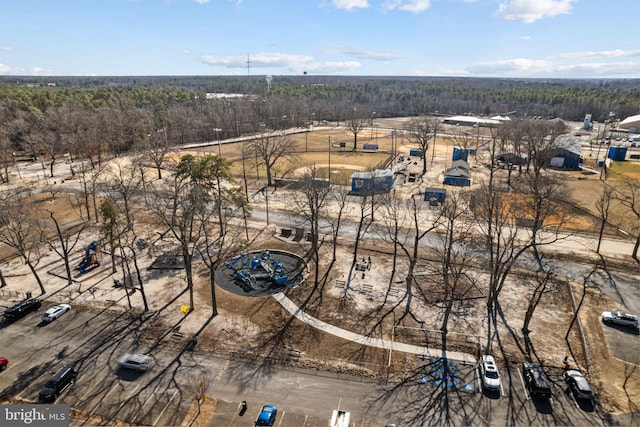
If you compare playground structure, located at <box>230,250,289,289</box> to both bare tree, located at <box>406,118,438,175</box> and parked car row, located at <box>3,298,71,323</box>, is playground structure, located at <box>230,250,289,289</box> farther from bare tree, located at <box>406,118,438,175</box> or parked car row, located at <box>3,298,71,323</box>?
bare tree, located at <box>406,118,438,175</box>

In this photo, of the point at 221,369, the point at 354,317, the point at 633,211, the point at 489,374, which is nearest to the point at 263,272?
the point at 354,317

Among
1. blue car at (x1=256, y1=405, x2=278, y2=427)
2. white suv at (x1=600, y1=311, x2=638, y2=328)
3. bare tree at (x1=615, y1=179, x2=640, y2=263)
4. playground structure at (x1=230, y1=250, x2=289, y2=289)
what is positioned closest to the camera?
blue car at (x1=256, y1=405, x2=278, y2=427)

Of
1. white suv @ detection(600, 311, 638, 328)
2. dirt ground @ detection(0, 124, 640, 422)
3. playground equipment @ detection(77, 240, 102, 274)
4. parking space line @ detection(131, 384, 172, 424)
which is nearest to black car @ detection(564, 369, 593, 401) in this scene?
dirt ground @ detection(0, 124, 640, 422)

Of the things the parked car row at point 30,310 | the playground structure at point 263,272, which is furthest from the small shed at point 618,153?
the parked car row at point 30,310

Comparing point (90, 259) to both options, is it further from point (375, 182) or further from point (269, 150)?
point (269, 150)

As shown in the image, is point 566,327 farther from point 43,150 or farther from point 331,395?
point 43,150

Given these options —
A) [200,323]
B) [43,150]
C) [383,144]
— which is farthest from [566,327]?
[43,150]

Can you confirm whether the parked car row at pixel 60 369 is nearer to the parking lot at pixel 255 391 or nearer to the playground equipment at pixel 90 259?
the parking lot at pixel 255 391

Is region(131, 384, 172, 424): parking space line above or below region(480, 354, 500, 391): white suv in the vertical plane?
below
